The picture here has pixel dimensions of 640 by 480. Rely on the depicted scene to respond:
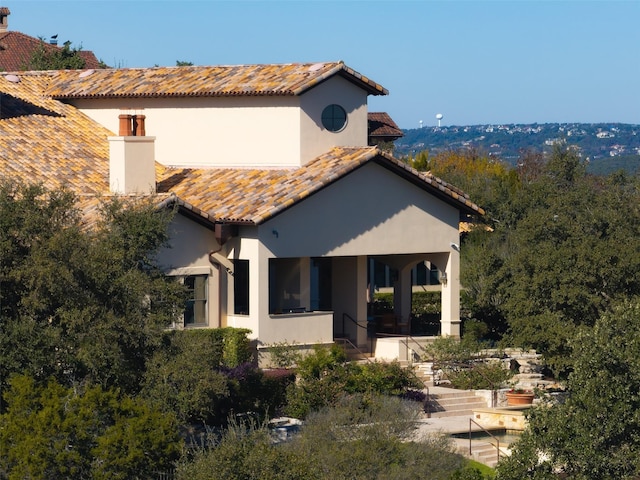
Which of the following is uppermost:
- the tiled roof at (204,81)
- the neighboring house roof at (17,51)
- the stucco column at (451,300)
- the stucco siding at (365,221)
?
the neighboring house roof at (17,51)

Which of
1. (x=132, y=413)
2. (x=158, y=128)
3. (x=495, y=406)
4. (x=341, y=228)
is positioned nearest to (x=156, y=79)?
(x=158, y=128)

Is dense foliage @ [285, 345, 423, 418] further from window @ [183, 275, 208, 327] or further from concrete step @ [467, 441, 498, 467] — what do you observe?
window @ [183, 275, 208, 327]

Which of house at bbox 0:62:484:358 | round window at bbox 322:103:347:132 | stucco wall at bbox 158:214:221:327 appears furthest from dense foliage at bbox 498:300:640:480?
round window at bbox 322:103:347:132

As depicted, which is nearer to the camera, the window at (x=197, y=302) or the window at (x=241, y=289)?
the window at (x=197, y=302)

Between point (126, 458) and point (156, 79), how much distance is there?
67.0ft

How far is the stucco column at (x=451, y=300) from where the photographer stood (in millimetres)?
39594

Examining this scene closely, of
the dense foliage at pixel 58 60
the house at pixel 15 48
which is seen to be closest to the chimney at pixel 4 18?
the house at pixel 15 48

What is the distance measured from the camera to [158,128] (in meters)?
41.8

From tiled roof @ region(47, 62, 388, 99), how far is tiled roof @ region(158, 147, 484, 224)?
2.01 meters

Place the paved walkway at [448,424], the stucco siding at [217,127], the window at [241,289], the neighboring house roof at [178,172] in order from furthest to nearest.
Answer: the stucco siding at [217,127] < the window at [241,289] < the neighboring house roof at [178,172] < the paved walkway at [448,424]

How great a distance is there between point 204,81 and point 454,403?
39.0 feet

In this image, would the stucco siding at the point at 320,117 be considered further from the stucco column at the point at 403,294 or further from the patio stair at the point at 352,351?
the patio stair at the point at 352,351

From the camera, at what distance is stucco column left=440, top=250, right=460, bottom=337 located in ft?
130

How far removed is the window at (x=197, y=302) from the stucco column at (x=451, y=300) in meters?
7.04
